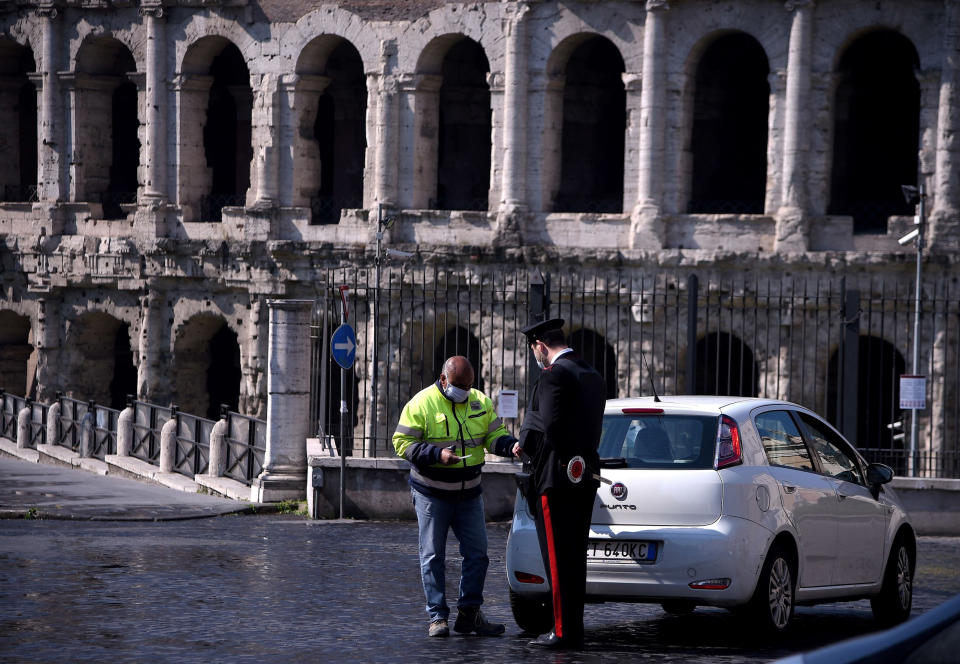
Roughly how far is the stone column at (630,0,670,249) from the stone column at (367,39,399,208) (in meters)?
4.60

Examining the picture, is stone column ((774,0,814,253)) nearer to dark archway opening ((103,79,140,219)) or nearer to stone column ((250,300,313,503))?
stone column ((250,300,313,503))

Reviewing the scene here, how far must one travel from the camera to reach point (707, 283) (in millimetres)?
25375

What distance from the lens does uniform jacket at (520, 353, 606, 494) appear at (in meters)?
8.11

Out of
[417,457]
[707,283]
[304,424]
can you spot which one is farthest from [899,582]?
[707,283]

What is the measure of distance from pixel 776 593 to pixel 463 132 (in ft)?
73.6

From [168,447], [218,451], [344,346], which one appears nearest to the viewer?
[344,346]

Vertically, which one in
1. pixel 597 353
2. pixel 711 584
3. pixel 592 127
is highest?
pixel 592 127

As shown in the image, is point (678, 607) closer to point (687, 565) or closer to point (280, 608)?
point (687, 565)

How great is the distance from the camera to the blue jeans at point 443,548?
860 cm

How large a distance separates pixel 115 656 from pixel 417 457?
187cm

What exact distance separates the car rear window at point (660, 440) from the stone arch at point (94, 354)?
23.7 m

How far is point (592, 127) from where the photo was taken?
96.1 ft

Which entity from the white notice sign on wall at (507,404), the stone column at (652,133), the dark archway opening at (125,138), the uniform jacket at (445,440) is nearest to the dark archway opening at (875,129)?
the stone column at (652,133)

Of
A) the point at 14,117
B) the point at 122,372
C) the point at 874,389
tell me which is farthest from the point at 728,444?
the point at 14,117
